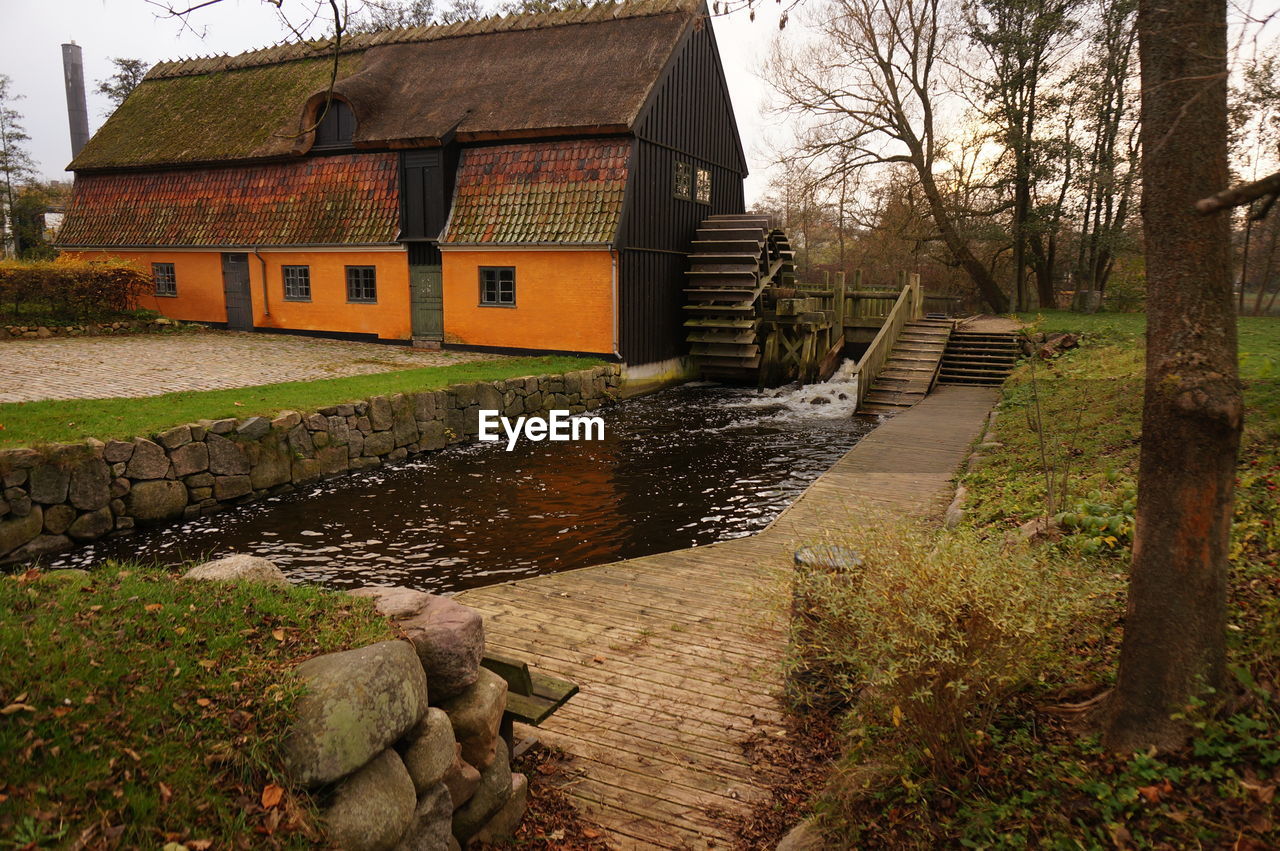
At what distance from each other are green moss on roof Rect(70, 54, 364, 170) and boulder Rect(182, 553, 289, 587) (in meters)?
19.6

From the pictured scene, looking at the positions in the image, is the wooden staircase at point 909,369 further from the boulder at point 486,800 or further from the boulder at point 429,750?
the boulder at point 429,750

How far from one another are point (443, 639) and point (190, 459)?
7.59m

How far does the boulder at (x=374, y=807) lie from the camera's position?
2.63 metres

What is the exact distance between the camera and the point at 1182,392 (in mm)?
2941

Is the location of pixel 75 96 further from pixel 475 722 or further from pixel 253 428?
pixel 475 722

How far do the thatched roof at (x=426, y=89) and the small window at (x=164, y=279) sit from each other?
2.97m

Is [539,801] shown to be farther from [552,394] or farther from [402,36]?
[402,36]

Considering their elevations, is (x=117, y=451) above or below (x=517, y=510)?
above


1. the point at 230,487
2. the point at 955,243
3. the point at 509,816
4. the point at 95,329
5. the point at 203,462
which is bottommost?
the point at 509,816

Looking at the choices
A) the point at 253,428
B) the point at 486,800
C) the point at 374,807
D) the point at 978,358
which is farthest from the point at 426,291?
the point at 374,807

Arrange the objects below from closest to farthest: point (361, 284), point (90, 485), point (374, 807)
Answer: point (374, 807), point (90, 485), point (361, 284)

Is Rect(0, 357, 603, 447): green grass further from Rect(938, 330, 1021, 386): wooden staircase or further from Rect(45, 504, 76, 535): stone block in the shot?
Rect(938, 330, 1021, 386): wooden staircase

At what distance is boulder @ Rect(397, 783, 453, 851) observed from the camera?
9.56ft

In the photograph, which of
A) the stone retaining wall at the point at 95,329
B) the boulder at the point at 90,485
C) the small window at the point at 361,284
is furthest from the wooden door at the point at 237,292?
the boulder at the point at 90,485
